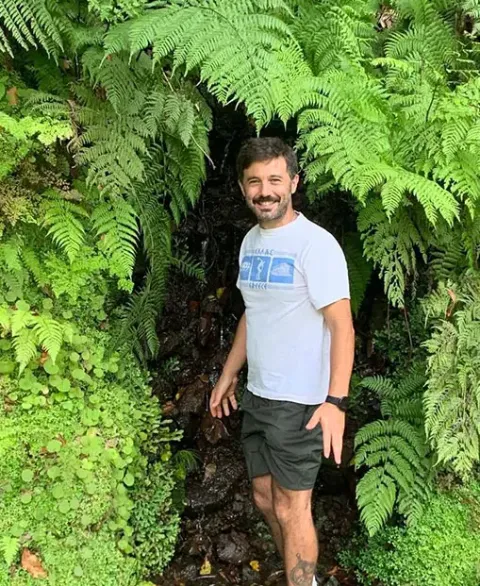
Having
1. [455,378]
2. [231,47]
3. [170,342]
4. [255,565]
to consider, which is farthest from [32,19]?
[255,565]

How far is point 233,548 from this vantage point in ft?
12.9

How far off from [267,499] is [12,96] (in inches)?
97.4

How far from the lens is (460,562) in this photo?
3.22 metres

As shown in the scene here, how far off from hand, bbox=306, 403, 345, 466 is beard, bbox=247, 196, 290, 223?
36.7 inches

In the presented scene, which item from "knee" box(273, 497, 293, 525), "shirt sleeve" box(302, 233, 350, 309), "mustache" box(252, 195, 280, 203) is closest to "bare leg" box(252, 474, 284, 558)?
"knee" box(273, 497, 293, 525)

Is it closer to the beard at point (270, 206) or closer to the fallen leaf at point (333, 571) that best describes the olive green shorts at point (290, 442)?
the beard at point (270, 206)

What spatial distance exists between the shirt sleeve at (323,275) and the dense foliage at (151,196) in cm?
37

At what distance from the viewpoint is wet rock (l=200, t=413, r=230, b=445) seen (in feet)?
14.2

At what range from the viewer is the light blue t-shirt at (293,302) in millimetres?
2846

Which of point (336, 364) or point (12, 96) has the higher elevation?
point (12, 96)

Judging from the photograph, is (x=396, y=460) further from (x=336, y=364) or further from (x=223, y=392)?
(x=223, y=392)

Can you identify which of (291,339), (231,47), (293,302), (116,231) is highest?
(231,47)

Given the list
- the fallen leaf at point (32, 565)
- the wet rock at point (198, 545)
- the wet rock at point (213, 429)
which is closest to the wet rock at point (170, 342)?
the wet rock at point (213, 429)

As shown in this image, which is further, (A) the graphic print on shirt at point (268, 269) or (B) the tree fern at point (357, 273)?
(B) the tree fern at point (357, 273)
